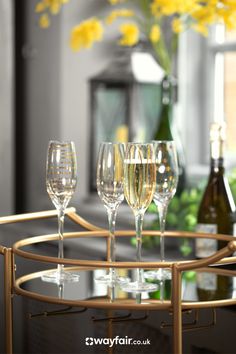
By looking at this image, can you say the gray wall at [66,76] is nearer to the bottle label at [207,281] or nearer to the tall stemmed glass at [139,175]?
the bottle label at [207,281]

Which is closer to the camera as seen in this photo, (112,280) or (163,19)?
(112,280)

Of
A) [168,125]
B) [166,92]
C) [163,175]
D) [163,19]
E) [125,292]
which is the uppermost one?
[163,19]

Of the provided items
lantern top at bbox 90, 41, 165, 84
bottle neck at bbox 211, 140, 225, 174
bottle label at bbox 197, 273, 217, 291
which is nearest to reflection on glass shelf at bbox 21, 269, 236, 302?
bottle label at bbox 197, 273, 217, 291

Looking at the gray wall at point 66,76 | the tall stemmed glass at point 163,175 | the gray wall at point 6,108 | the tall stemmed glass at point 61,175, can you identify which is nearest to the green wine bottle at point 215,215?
the tall stemmed glass at point 163,175

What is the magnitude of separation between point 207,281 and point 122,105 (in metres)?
2.21

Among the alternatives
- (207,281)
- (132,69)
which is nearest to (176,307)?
(207,281)

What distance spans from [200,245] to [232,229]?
0.32 ft

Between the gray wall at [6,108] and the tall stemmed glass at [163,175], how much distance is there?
7.92 ft

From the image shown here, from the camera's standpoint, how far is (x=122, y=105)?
3.31 meters

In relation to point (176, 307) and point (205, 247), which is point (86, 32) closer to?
point (205, 247)

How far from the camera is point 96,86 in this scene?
334 centimetres

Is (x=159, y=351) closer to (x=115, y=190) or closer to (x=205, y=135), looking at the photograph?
(x=115, y=190)

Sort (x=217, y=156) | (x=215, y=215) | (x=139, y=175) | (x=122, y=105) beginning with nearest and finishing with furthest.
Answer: (x=139, y=175), (x=217, y=156), (x=215, y=215), (x=122, y=105)

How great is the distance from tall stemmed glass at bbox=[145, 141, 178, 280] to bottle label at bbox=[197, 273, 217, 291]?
99 millimetres
